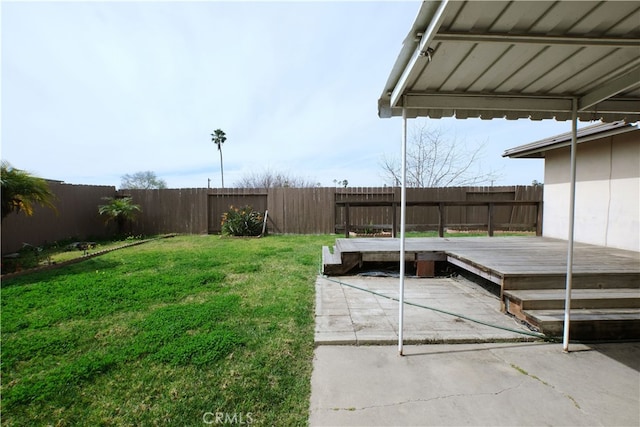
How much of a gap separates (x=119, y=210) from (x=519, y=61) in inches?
404

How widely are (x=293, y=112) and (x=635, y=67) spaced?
8.45 meters

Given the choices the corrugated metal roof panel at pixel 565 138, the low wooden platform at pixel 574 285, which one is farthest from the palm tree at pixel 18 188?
the corrugated metal roof panel at pixel 565 138

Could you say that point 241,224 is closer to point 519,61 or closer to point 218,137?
point 519,61

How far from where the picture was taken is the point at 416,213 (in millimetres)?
9367

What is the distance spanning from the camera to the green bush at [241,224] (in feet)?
28.6

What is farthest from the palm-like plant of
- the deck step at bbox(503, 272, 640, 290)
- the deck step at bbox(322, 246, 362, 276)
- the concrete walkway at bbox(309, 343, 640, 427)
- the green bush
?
the deck step at bbox(503, 272, 640, 290)

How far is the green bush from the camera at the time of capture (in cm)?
871

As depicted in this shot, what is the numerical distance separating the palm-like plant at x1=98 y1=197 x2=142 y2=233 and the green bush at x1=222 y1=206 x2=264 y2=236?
3024 mm

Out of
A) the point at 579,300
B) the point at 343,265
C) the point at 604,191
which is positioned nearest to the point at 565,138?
the point at 604,191

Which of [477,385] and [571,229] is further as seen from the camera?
[571,229]

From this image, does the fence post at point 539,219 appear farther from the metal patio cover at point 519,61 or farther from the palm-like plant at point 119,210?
the palm-like plant at point 119,210

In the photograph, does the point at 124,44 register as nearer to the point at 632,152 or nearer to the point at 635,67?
the point at 635,67

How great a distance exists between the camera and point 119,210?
8500mm

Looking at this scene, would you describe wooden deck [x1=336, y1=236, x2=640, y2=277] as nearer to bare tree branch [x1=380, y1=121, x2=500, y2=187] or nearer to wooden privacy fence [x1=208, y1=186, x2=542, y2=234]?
wooden privacy fence [x1=208, y1=186, x2=542, y2=234]
